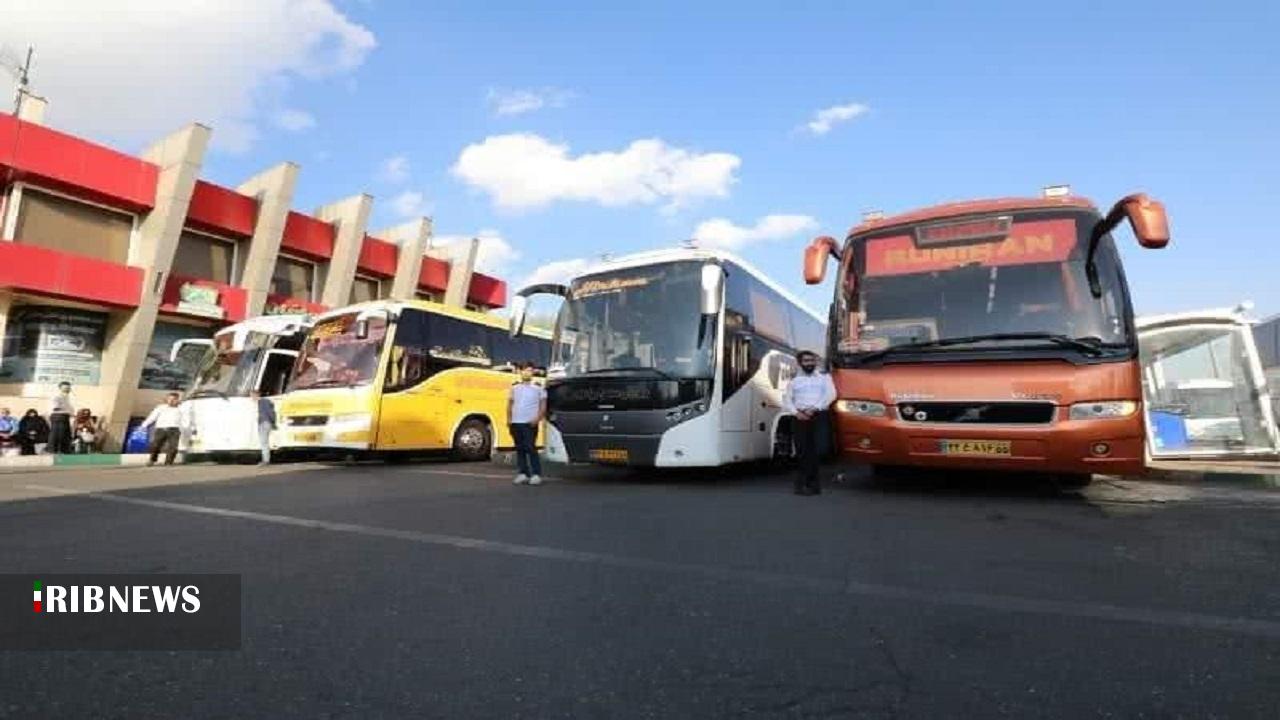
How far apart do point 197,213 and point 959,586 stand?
24111 mm

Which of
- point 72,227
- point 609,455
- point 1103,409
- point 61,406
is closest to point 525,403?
point 609,455

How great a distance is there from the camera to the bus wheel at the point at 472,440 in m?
14.3

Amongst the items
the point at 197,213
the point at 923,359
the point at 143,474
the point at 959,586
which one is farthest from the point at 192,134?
the point at 959,586

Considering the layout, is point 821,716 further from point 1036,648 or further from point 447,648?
point 447,648

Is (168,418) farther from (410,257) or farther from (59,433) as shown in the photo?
(410,257)

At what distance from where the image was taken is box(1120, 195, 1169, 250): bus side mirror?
6.54 meters

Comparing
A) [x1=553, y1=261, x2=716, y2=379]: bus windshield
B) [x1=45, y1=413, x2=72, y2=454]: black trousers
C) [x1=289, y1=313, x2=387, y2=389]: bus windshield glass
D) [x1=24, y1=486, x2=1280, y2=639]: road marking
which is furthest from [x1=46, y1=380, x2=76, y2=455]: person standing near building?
[x1=24, y1=486, x2=1280, y2=639]: road marking

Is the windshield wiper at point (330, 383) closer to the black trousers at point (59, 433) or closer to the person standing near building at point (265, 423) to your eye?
the person standing near building at point (265, 423)

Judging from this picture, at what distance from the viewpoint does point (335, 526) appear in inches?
239

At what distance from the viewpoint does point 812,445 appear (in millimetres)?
8250

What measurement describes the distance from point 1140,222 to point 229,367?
49.1 feet

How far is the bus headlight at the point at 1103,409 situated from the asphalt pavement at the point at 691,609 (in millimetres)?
853

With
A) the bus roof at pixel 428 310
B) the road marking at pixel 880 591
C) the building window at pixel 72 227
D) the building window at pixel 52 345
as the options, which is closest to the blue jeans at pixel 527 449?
the road marking at pixel 880 591

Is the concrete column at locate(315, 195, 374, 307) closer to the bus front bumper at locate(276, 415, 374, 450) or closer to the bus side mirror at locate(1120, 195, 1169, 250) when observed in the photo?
the bus front bumper at locate(276, 415, 374, 450)
